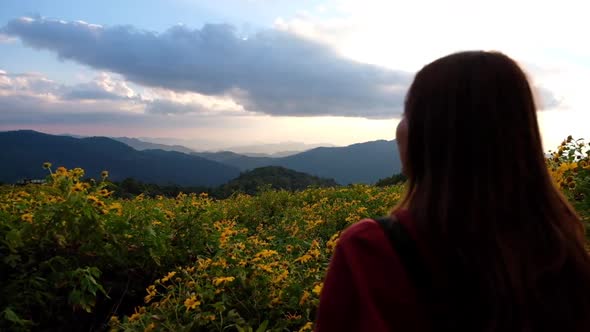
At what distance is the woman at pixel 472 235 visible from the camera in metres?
1.13

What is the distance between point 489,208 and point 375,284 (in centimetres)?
32

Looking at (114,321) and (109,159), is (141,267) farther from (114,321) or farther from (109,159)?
(109,159)

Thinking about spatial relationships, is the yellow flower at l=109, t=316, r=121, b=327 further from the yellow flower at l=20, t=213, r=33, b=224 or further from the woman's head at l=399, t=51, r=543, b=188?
the woman's head at l=399, t=51, r=543, b=188

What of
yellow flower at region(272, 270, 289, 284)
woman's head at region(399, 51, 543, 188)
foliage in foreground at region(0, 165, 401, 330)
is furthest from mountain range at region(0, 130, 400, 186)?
woman's head at region(399, 51, 543, 188)

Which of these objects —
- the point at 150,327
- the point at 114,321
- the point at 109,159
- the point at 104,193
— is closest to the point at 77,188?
the point at 104,193

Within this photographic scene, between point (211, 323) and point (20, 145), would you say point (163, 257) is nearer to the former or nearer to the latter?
point (211, 323)

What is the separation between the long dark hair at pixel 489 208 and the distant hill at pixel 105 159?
133810mm

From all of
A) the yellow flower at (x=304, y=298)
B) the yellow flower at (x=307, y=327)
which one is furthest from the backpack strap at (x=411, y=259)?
the yellow flower at (x=304, y=298)

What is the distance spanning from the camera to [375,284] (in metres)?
1.13

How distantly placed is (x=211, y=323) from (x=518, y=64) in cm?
189

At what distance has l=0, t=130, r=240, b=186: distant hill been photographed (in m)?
138

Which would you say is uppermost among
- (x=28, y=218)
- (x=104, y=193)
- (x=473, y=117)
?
(x=473, y=117)

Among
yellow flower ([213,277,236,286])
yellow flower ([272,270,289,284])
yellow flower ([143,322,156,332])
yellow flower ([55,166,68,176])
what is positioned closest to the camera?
yellow flower ([143,322,156,332])

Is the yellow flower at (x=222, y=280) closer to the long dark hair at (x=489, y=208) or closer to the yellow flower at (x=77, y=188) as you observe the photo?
the yellow flower at (x=77, y=188)
